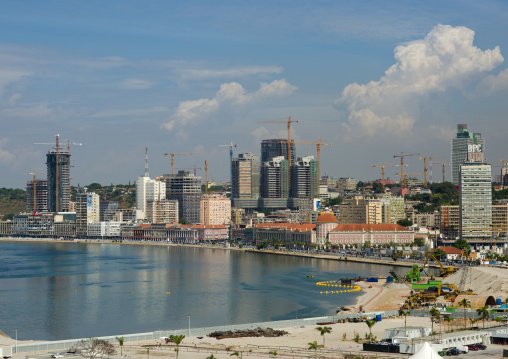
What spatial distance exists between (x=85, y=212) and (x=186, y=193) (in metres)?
23.3

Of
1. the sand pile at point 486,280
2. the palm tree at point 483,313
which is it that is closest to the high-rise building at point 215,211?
the sand pile at point 486,280

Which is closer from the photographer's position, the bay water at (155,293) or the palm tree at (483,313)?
the palm tree at (483,313)

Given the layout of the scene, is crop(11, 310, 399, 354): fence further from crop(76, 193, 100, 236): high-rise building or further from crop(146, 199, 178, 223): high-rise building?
crop(76, 193, 100, 236): high-rise building

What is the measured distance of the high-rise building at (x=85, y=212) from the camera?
183 m

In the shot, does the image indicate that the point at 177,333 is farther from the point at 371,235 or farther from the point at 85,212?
the point at 85,212

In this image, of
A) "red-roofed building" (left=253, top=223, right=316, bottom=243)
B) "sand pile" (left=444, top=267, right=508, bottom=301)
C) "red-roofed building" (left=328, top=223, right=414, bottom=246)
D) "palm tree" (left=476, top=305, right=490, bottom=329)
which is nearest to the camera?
"palm tree" (left=476, top=305, right=490, bottom=329)

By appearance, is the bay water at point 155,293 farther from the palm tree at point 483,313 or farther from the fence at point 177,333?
the palm tree at point 483,313

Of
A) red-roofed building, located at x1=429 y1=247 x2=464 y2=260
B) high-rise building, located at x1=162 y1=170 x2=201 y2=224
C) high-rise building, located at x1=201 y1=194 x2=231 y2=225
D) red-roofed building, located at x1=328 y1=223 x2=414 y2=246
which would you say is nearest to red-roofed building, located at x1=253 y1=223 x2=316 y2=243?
red-roofed building, located at x1=328 y1=223 x2=414 y2=246

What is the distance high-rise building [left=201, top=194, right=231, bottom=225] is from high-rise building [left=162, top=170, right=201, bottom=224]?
14.7 feet

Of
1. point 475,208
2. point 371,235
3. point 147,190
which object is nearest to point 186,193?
point 147,190

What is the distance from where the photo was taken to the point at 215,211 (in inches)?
7008

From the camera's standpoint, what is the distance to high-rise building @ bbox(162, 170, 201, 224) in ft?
606

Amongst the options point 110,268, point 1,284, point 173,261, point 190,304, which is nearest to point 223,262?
point 173,261

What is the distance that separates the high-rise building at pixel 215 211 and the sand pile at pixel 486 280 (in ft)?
364
